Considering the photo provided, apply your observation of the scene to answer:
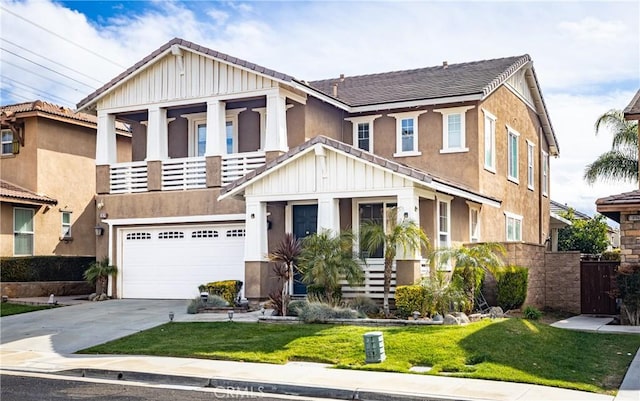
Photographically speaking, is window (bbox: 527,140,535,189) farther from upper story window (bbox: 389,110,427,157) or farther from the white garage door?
the white garage door

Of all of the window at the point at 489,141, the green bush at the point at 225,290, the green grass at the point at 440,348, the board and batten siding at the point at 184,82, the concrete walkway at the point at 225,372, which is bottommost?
the concrete walkway at the point at 225,372

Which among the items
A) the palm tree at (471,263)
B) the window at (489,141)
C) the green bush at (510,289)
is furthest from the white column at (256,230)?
the window at (489,141)

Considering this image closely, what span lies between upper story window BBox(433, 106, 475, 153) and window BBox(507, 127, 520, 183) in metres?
3.89

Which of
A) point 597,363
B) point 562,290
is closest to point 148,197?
point 562,290

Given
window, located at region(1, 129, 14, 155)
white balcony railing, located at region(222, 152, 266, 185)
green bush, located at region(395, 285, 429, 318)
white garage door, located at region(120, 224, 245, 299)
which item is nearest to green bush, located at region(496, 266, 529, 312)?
green bush, located at region(395, 285, 429, 318)

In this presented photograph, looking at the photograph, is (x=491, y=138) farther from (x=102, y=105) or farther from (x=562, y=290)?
(x=102, y=105)

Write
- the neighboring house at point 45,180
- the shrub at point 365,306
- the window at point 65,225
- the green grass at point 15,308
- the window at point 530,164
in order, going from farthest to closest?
the window at point 530,164 → the window at point 65,225 → the neighboring house at point 45,180 → the green grass at point 15,308 → the shrub at point 365,306

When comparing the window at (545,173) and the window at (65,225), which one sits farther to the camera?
the window at (545,173)

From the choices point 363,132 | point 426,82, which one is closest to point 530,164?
point 426,82

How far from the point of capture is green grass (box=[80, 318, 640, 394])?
1248 cm

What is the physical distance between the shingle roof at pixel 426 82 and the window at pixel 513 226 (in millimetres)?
4968

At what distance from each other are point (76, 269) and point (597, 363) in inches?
764

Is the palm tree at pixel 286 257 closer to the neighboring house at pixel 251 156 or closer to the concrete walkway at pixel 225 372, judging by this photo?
the concrete walkway at pixel 225 372

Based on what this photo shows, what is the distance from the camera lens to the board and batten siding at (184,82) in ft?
73.9
